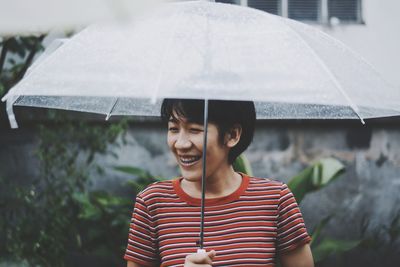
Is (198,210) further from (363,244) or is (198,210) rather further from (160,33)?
(363,244)

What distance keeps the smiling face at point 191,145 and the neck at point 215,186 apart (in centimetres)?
7

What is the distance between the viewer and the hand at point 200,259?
208 centimetres

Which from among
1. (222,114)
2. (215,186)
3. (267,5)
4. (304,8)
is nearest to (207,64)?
(222,114)

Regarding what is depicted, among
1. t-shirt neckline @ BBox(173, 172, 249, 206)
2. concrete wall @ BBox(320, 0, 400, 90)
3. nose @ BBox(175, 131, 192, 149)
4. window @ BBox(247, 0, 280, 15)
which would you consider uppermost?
nose @ BBox(175, 131, 192, 149)

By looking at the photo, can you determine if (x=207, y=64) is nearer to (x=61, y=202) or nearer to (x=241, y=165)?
(x=241, y=165)

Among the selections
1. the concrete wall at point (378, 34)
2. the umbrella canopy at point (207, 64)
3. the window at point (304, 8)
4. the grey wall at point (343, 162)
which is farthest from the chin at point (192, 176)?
the window at point (304, 8)

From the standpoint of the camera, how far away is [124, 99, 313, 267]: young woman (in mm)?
2223

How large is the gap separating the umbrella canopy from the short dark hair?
0.25 metres

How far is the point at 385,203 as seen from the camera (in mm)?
5344

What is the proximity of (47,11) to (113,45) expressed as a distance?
1.72 feet

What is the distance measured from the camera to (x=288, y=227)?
2.31 meters

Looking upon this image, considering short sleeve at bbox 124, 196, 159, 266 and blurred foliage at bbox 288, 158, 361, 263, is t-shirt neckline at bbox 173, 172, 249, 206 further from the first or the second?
blurred foliage at bbox 288, 158, 361, 263

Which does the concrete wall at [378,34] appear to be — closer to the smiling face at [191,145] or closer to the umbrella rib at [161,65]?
the smiling face at [191,145]

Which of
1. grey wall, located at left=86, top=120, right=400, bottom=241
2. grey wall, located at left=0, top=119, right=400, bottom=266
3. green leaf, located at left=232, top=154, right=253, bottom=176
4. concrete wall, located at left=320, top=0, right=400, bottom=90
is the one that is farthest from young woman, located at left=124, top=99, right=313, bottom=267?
concrete wall, located at left=320, top=0, right=400, bottom=90
